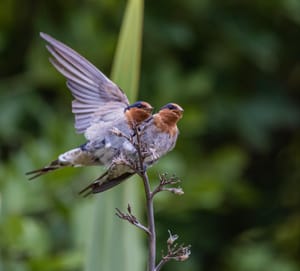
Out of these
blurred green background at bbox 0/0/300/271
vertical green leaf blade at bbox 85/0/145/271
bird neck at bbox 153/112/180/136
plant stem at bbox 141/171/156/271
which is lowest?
blurred green background at bbox 0/0/300/271

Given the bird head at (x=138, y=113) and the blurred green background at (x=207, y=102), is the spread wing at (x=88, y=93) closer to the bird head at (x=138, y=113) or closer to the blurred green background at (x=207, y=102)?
the bird head at (x=138, y=113)

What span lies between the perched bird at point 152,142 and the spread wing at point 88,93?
0.27 feet

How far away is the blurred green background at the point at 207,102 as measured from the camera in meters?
3.07

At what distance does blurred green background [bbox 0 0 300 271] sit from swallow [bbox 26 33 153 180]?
1.47 m

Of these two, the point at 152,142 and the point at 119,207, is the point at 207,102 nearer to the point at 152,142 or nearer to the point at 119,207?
the point at 119,207

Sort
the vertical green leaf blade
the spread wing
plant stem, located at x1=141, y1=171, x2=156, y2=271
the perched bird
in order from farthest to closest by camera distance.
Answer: the vertical green leaf blade
the spread wing
the perched bird
plant stem, located at x1=141, y1=171, x2=156, y2=271

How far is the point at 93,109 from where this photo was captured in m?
1.19

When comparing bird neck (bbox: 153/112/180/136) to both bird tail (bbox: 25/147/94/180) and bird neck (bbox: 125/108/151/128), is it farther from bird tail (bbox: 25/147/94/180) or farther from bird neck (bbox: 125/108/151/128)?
Answer: bird tail (bbox: 25/147/94/180)

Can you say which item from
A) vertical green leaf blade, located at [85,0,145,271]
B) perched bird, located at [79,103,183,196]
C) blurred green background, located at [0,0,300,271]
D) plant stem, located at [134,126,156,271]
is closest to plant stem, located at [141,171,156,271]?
plant stem, located at [134,126,156,271]

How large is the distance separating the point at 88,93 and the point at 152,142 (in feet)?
0.49

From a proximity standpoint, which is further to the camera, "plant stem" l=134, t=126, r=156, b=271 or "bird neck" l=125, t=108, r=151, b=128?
"bird neck" l=125, t=108, r=151, b=128

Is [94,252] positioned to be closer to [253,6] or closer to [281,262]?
[281,262]

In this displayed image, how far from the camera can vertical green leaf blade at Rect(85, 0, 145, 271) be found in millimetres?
1529

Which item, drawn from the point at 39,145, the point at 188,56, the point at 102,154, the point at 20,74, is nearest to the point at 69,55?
the point at 102,154
